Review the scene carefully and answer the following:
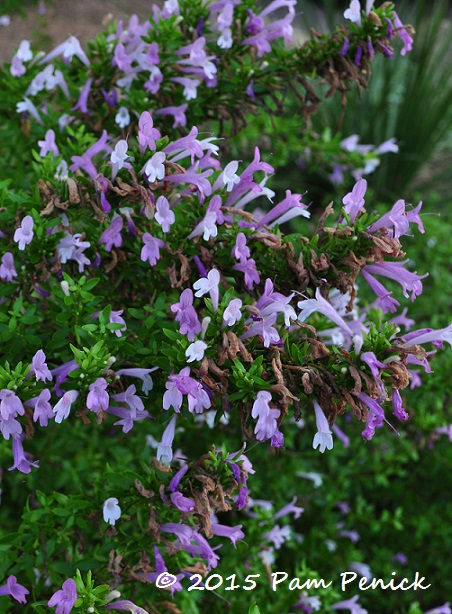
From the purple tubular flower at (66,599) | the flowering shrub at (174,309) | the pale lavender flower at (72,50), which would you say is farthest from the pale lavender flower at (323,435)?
the pale lavender flower at (72,50)

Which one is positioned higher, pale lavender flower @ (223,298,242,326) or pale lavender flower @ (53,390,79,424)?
pale lavender flower @ (223,298,242,326)

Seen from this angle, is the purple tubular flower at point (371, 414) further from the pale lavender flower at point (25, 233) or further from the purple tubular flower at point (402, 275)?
the pale lavender flower at point (25, 233)

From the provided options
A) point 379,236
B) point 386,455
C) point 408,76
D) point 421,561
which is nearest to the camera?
point 379,236

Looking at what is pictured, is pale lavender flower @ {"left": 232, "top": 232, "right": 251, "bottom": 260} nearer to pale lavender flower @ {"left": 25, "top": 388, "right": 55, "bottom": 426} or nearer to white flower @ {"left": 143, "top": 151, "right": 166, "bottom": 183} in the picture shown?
white flower @ {"left": 143, "top": 151, "right": 166, "bottom": 183}

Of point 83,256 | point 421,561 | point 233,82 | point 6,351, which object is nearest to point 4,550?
point 6,351

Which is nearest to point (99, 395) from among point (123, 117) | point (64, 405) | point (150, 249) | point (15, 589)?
point (64, 405)

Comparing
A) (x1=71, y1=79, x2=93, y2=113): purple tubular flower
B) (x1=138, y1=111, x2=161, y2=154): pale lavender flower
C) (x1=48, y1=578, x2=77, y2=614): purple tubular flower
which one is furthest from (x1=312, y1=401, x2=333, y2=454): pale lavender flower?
(x1=71, y1=79, x2=93, y2=113): purple tubular flower

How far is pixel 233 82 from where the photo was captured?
6.34 feet

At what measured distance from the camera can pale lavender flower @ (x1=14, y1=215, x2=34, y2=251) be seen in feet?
4.80

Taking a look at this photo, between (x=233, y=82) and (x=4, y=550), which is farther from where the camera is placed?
(x=233, y=82)

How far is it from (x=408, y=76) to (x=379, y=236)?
125 inches

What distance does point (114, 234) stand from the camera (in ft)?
4.91

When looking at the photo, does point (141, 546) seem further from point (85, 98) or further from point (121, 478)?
point (85, 98)

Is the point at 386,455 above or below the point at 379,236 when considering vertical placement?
below
